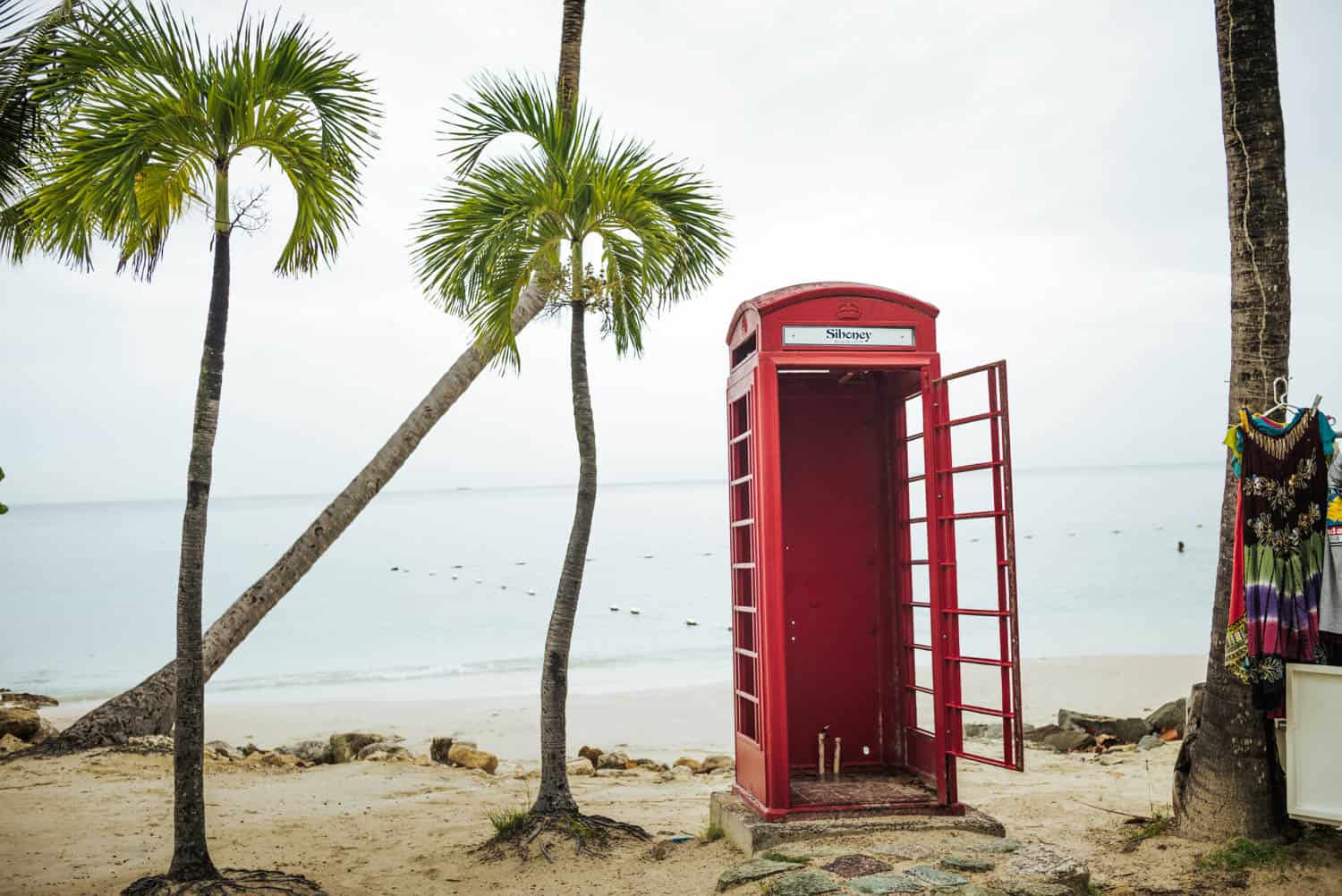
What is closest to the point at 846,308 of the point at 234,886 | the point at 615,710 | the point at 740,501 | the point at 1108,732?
the point at 740,501

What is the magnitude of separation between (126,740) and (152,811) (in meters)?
2.66

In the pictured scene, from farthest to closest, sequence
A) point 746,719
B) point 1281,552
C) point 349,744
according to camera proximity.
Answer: point 349,744 < point 746,719 < point 1281,552

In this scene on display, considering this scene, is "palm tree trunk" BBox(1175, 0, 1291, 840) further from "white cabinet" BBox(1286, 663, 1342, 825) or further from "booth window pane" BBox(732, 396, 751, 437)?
"booth window pane" BBox(732, 396, 751, 437)

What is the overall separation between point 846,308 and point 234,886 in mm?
4764

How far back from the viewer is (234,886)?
19.9ft

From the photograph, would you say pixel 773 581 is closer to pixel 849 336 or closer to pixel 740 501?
pixel 740 501

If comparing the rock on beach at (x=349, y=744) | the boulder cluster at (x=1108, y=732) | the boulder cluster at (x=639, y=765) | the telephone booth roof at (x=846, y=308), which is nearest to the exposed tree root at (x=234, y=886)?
the telephone booth roof at (x=846, y=308)

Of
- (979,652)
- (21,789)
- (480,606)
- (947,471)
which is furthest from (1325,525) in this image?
(480,606)

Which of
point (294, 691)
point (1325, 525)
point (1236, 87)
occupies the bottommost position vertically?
point (294, 691)

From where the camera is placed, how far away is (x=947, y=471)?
20.4 feet

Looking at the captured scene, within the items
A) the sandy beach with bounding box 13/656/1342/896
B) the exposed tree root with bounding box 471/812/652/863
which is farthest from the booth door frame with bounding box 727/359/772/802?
the exposed tree root with bounding box 471/812/652/863

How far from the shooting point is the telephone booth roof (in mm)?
6395

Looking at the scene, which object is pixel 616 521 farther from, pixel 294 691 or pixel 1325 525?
pixel 1325 525

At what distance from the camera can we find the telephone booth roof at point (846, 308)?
6.39m
